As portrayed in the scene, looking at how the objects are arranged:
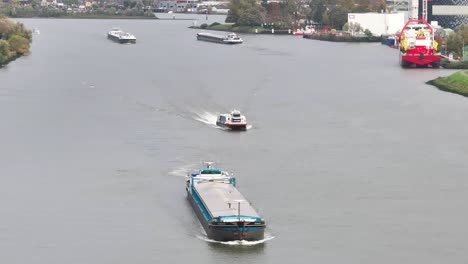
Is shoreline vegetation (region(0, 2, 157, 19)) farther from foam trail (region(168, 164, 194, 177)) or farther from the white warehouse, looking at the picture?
foam trail (region(168, 164, 194, 177))

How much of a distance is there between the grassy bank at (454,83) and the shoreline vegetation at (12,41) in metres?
8.55

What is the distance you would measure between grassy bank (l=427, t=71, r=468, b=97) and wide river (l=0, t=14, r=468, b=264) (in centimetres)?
31

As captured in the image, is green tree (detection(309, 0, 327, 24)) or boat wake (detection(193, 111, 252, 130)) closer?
boat wake (detection(193, 111, 252, 130))

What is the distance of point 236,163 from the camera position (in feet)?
39.9

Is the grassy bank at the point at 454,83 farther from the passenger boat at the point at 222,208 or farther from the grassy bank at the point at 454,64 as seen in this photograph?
the passenger boat at the point at 222,208

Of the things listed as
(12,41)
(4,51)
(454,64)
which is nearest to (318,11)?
(12,41)

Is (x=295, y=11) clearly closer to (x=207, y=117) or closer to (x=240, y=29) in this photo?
(x=240, y=29)

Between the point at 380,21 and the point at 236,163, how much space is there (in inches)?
898

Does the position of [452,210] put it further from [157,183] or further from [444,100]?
[444,100]

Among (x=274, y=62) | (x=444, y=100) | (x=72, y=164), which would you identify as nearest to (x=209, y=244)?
(x=72, y=164)

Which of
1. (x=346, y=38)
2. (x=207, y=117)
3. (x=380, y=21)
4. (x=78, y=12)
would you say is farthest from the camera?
(x=78, y=12)

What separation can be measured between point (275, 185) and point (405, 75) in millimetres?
11077

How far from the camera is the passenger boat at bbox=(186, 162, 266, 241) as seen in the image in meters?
9.22

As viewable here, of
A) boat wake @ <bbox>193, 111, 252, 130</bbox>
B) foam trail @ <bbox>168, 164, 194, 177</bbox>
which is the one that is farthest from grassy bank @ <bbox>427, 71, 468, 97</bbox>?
foam trail @ <bbox>168, 164, 194, 177</bbox>
